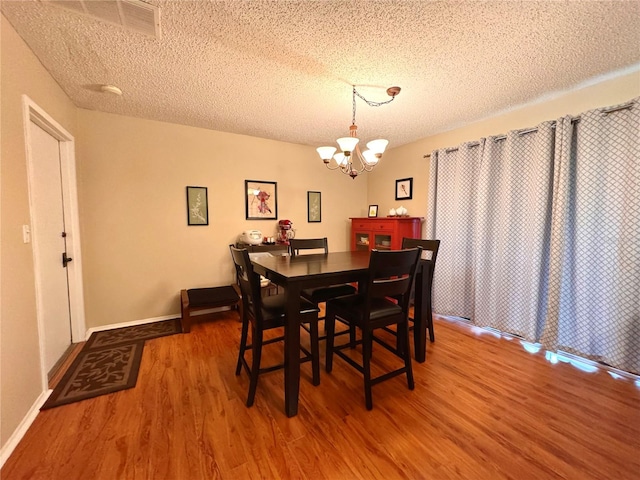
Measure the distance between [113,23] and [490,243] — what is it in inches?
144

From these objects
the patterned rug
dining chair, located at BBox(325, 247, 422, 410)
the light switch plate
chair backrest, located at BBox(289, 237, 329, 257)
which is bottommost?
the patterned rug

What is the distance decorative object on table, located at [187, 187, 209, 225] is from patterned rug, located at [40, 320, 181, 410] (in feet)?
4.22

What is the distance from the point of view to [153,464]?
1.34m

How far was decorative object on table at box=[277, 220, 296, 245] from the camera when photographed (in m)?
3.80

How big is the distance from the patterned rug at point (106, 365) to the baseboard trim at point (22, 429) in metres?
0.04

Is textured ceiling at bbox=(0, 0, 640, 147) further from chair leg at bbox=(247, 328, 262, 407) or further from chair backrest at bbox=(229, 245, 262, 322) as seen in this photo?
chair leg at bbox=(247, 328, 262, 407)

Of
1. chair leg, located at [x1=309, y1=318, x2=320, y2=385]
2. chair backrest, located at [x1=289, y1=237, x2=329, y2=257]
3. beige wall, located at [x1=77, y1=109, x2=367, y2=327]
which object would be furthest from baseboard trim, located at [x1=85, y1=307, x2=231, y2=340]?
chair leg, located at [x1=309, y1=318, x2=320, y2=385]

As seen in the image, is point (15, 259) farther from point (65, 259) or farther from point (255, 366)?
point (255, 366)

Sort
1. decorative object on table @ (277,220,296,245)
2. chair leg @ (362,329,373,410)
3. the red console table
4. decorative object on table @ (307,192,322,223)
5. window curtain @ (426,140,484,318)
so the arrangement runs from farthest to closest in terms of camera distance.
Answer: decorative object on table @ (307,192,322,223)
decorative object on table @ (277,220,296,245)
the red console table
window curtain @ (426,140,484,318)
chair leg @ (362,329,373,410)

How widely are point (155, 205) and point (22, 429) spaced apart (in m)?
2.22

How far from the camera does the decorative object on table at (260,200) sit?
369 cm

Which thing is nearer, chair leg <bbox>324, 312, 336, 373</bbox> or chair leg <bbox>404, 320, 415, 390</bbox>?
chair leg <bbox>404, 320, 415, 390</bbox>

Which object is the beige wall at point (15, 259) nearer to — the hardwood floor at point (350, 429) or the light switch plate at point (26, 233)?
the light switch plate at point (26, 233)

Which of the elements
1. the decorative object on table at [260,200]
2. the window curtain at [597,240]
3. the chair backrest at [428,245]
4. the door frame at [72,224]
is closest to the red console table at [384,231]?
the chair backrest at [428,245]
